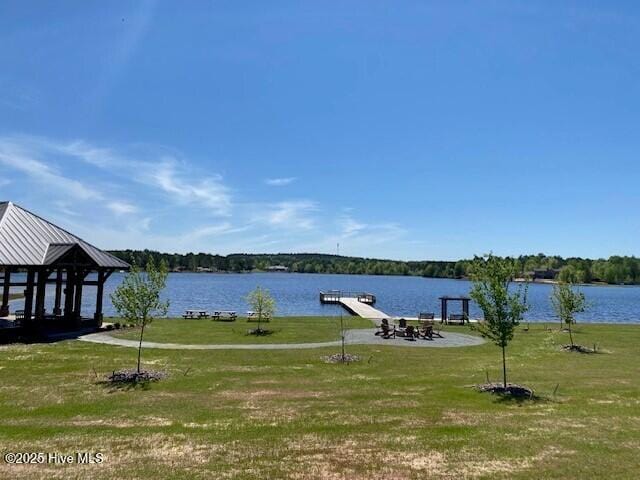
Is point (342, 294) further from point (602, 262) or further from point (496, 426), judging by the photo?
point (602, 262)

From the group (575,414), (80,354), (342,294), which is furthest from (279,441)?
(342,294)

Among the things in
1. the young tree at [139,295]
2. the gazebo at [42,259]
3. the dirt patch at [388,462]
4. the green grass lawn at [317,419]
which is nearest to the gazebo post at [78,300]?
the gazebo at [42,259]

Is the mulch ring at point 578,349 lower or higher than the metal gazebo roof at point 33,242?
lower

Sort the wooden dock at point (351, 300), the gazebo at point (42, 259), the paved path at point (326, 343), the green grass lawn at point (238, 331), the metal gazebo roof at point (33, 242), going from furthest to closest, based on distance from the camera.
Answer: the wooden dock at point (351, 300) < the green grass lawn at point (238, 331) < the gazebo at point (42, 259) < the metal gazebo roof at point (33, 242) < the paved path at point (326, 343)

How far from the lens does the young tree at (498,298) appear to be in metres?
16.0

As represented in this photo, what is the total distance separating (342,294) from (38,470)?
6706 centimetres

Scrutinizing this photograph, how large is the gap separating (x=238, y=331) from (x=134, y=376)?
13952 mm

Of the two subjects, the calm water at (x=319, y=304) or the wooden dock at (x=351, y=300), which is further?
the wooden dock at (x=351, y=300)

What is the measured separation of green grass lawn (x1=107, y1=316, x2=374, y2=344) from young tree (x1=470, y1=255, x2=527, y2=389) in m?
11.7

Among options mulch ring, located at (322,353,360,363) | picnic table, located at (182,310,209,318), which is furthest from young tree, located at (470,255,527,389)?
picnic table, located at (182,310,209,318)

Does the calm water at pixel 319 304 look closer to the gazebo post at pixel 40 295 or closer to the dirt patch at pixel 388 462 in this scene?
the gazebo post at pixel 40 295

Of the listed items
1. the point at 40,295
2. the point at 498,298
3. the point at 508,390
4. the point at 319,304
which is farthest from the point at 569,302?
the point at 319,304

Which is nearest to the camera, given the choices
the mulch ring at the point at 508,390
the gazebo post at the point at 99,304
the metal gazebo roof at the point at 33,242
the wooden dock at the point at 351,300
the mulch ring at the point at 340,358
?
the mulch ring at the point at 508,390

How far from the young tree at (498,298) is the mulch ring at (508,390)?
1.85 feet
